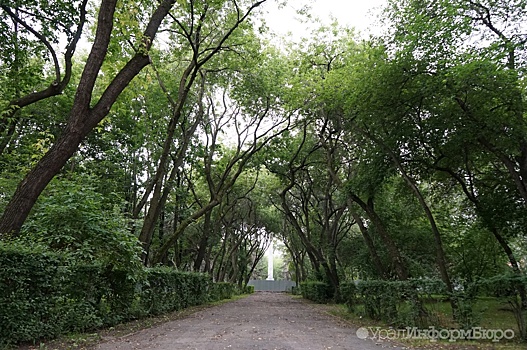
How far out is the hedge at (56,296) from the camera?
21.0ft

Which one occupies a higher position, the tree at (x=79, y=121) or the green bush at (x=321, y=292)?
the tree at (x=79, y=121)

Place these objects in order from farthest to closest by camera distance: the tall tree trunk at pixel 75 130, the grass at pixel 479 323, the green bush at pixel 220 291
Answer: the green bush at pixel 220 291 → the grass at pixel 479 323 → the tall tree trunk at pixel 75 130

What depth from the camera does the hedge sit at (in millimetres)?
6395

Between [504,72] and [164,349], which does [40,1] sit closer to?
[164,349]

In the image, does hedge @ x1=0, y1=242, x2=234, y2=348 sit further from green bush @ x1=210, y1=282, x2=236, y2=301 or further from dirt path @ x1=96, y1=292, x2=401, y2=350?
green bush @ x1=210, y1=282, x2=236, y2=301

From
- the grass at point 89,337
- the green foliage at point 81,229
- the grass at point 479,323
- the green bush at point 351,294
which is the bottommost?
the grass at point 89,337

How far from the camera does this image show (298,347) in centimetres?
715

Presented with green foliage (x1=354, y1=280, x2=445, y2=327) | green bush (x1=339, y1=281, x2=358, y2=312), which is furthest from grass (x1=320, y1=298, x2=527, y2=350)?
green bush (x1=339, y1=281, x2=358, y2=312)

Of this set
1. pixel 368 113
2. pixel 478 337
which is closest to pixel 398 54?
pixel 368 113

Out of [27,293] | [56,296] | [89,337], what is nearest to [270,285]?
[89,337]

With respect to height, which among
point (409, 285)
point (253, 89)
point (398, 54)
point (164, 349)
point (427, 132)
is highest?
point (253, 89)

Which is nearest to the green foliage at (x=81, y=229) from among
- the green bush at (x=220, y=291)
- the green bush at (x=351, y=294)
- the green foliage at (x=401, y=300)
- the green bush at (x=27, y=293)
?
the green bush at (x=27, y=293)

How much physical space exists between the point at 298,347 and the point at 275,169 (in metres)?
15.5

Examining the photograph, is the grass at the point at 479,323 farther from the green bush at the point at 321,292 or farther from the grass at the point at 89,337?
the green bush at the point at 321,292
